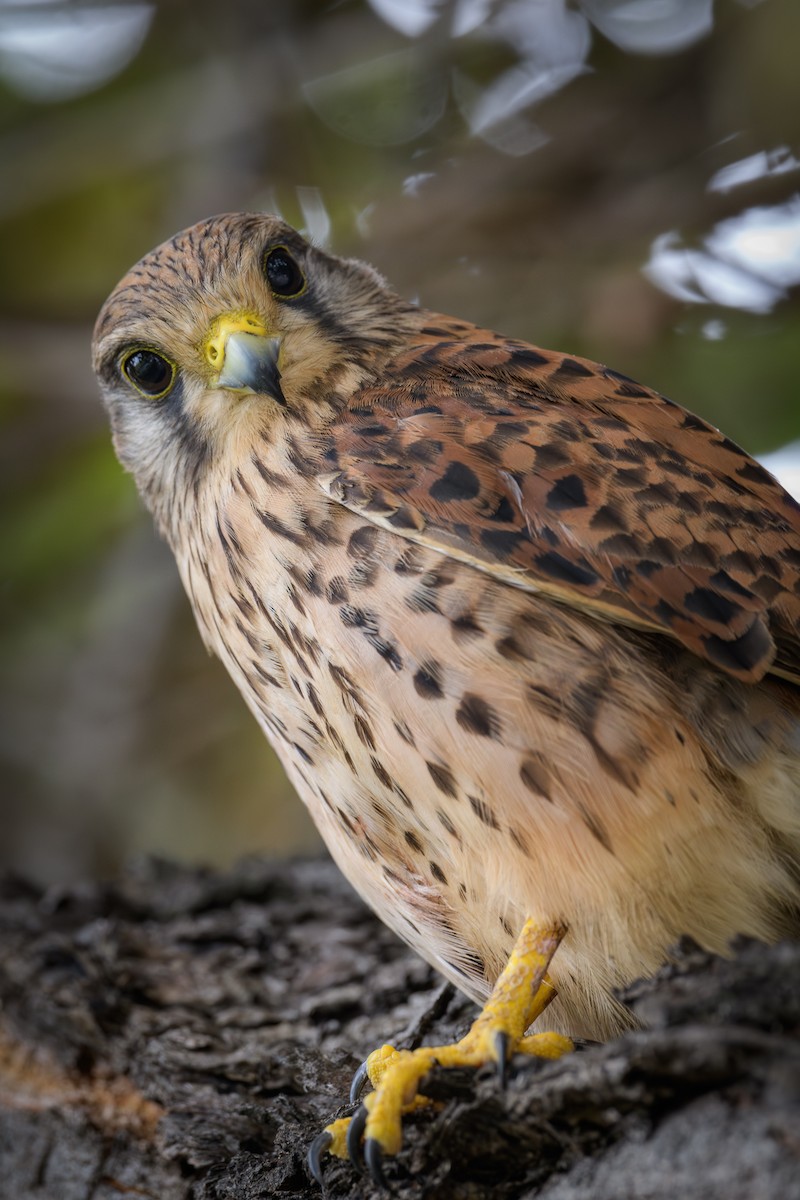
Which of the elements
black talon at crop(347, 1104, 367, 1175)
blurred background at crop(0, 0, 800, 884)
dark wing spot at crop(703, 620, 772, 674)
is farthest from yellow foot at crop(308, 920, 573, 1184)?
blurred background at crop(0, 0, 800, 884)

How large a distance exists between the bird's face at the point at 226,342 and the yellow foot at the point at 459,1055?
1.22m

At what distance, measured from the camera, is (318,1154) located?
7.13 ft

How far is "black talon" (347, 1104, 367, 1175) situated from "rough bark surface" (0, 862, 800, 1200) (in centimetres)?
6

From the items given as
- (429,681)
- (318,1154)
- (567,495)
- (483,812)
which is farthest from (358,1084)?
(567,495)

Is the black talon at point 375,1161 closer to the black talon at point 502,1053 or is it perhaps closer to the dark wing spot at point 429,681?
the black talon at point 502,1053

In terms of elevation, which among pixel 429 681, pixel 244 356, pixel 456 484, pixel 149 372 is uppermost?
pixel 149 372

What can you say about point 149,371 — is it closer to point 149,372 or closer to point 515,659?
point 149,372

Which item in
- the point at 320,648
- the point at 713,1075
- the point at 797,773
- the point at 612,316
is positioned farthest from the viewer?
the point at 612,316

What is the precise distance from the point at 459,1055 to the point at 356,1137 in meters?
0.23

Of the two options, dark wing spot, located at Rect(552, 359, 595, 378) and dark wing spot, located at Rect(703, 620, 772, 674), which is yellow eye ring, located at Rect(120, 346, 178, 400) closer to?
dark wing spot, located at Rect(552, 359, 595, 378)

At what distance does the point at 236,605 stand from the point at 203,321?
2.20 ft

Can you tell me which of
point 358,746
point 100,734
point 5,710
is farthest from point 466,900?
point 5,710

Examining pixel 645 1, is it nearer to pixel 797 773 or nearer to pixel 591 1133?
pixel 797 773

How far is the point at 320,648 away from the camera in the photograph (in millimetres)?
2369
